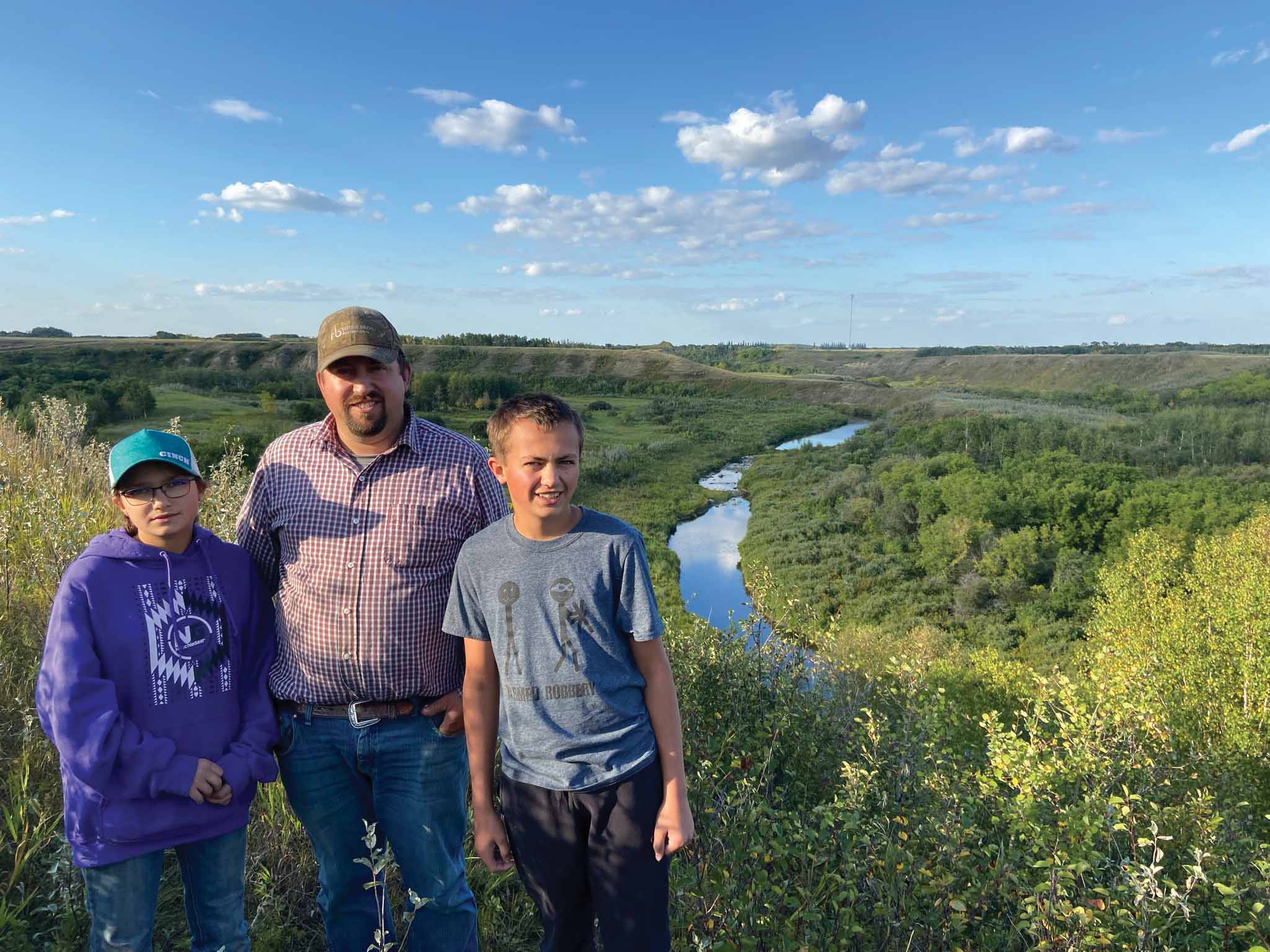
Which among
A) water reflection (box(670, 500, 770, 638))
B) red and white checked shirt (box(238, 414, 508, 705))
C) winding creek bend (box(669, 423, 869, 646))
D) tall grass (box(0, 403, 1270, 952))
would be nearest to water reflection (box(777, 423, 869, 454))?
winding creek bend (box(669, 423, 869, 646))

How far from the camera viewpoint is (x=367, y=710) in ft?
7.34

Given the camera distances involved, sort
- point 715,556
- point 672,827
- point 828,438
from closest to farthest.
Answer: point 672,827 < point 715,556 < point 828,438

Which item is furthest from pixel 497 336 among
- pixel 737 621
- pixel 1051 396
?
pixel 737 621

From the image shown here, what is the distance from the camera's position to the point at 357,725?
7.33 feet

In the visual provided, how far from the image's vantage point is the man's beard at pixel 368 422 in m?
2.26

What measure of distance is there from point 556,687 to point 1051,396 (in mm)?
99088

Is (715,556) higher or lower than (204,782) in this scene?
lower

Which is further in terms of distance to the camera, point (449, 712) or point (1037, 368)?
point (1037, 368)

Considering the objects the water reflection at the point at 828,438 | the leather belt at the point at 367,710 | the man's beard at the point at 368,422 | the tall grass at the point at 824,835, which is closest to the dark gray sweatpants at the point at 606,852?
the tall grass at the point at 824,835

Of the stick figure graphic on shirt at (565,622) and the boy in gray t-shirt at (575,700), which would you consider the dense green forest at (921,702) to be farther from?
the stick figure graphic on shirt at (565,622)

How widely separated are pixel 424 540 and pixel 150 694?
0.85m

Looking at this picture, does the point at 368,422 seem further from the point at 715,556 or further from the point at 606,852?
the point at 715,556

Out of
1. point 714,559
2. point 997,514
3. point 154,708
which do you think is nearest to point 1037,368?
point 997,514

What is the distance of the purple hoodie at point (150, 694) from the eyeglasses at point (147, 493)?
4.7 inches
